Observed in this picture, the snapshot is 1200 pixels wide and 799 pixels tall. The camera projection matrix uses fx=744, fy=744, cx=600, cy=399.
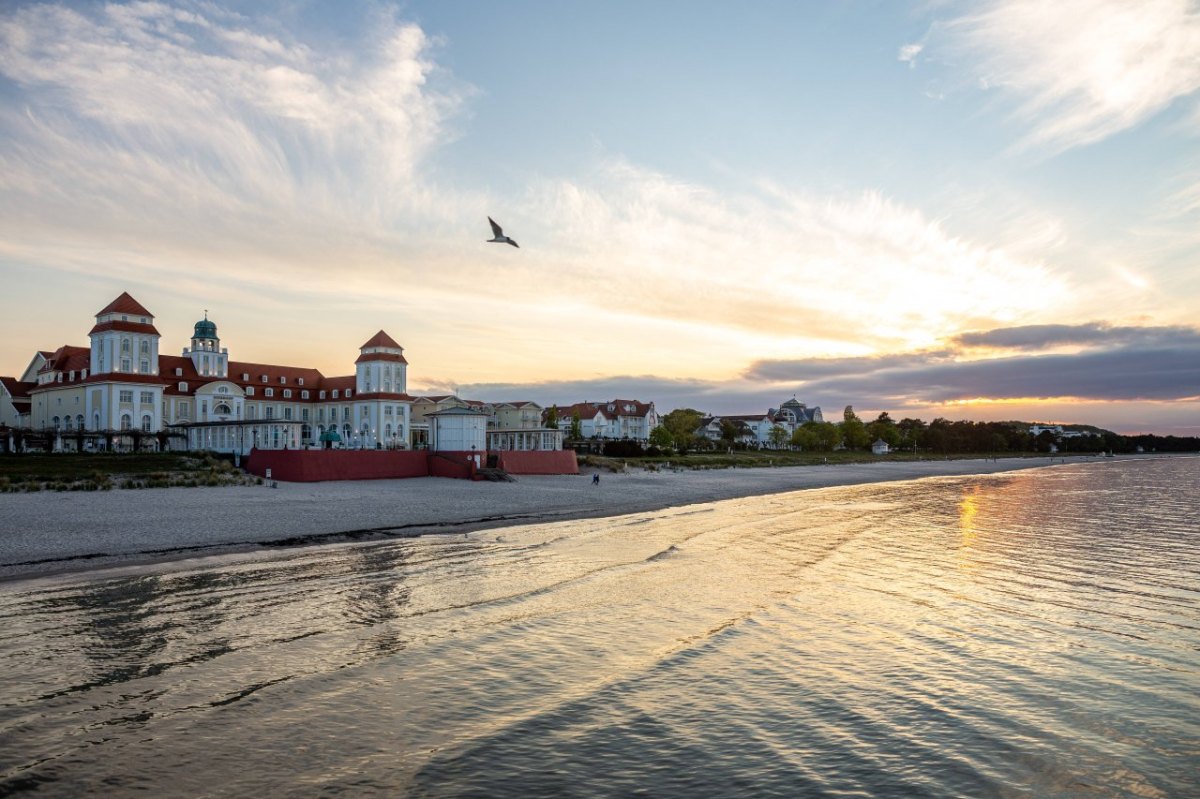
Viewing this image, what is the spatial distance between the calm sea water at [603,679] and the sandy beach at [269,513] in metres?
4.37

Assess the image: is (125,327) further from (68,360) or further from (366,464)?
(366,464)

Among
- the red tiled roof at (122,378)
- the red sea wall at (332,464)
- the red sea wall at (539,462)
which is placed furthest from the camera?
the red tiled roof at (122,378)

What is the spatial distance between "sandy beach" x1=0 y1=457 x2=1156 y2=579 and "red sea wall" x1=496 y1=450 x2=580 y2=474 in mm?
8275

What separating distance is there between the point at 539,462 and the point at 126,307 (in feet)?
181

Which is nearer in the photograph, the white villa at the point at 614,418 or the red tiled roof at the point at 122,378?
the red tiled roof at the point at 122,378

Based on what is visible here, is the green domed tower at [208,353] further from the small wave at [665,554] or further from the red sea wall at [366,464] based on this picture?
the small wave at [665,554]

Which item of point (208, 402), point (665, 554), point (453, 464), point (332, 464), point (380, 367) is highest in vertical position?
point (380, 367)

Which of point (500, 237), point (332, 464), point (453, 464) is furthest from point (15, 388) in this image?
point (500, 237)

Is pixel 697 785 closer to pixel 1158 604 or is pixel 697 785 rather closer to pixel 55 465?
pixel 1158 604

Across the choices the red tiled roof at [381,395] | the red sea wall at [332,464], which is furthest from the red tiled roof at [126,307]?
the red sea wall at [332,464]

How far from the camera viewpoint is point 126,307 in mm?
88438

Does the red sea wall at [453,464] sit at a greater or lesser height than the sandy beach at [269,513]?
greater

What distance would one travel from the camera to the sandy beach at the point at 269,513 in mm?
25266

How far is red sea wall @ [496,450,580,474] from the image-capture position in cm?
6994
